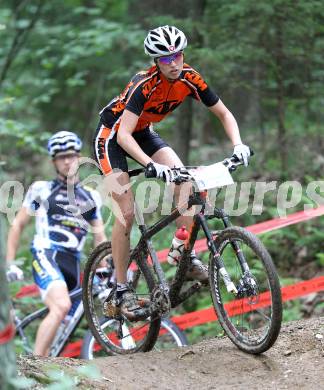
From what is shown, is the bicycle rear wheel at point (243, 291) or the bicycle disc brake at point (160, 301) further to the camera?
the bicycle disc brake at point (160, 301)

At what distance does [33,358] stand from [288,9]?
18.5ft

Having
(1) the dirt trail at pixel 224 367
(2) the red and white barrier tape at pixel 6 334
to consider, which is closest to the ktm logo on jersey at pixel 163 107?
(1) the dirt trail at pixel 224 367

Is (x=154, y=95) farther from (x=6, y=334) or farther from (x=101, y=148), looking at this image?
(x=6, y=334)

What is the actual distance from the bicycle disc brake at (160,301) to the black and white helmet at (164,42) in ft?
5.62

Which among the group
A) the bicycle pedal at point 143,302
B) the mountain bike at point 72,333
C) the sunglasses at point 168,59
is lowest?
the mountain bike at point 72,333

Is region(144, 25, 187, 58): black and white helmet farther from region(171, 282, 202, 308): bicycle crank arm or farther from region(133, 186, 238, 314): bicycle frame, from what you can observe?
region(171, 282, 202, 308): bicycle crank arm

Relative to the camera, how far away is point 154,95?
16.2ft

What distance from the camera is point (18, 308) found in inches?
318

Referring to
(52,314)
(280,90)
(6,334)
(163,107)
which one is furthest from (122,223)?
(280,90)

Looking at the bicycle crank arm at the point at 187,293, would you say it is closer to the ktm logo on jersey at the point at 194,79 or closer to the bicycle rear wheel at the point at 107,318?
the bicycle rear wheel at the point at 107,318

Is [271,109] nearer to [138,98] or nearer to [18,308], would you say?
[18,308]

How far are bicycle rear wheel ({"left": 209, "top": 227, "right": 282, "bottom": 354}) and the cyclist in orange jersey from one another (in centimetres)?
25

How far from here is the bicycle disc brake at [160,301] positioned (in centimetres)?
498

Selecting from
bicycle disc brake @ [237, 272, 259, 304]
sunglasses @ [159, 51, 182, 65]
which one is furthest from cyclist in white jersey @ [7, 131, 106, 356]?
bicycle disc brake @ [237, 272, 259, 304]
